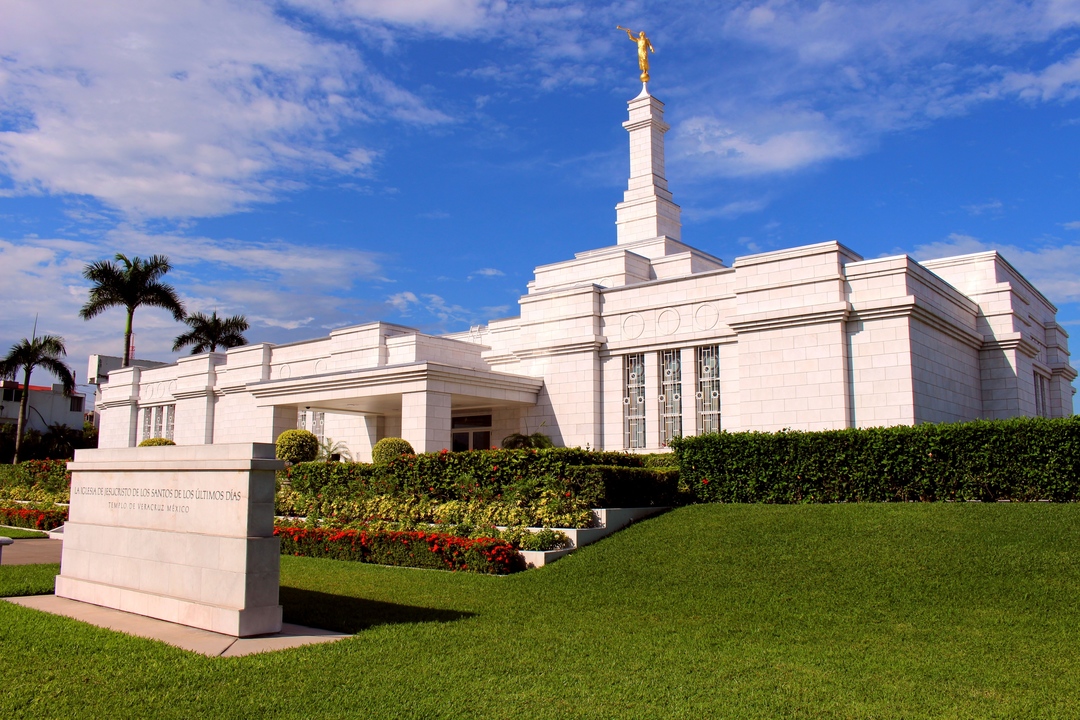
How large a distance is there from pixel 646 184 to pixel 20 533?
18887 millimetres

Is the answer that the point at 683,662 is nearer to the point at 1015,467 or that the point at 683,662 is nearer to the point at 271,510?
the point at 271,510

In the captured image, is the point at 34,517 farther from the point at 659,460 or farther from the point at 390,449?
the point at 659,460

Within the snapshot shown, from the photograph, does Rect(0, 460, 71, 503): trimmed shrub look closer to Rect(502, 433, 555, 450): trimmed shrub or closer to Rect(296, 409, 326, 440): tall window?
Rect(296, 409, 326, 440): tall window

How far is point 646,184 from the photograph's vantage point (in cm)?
2611

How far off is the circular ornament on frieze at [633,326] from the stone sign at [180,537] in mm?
14157

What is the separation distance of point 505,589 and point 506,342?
47.8ft

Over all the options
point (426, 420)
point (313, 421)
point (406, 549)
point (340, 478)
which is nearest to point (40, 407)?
point (313, 421)

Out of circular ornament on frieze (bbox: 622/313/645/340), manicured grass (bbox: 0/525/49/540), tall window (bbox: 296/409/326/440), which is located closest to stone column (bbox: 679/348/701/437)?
circular ornament on frieze (bbox: 622/313/645/340)

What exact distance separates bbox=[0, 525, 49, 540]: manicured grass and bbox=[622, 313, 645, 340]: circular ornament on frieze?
45.7 feet

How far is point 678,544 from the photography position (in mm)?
12070

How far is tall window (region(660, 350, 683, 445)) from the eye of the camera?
20609 millimetres

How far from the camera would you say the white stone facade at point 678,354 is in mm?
17859

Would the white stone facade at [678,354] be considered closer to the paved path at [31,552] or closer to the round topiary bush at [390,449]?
the round topiary bush at [390,449]

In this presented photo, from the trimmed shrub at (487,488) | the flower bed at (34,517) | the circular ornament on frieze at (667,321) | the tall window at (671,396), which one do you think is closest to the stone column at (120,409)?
the flower bed at (34,517)
